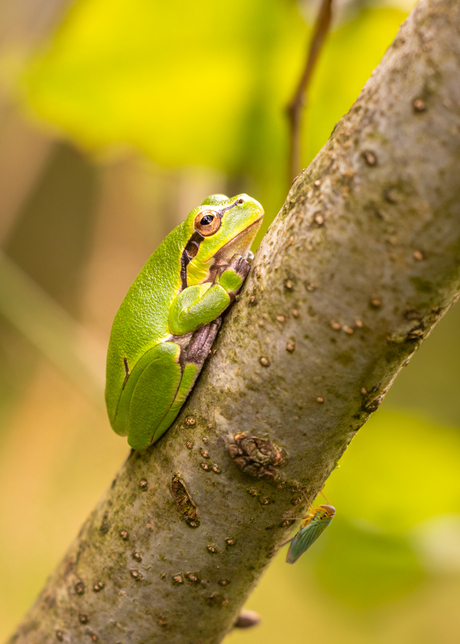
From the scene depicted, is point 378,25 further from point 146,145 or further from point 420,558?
point 420,558

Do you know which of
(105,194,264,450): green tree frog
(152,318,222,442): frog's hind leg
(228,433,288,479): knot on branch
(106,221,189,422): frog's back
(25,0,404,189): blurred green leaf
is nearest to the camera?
(228,433,288,479): knot on branch

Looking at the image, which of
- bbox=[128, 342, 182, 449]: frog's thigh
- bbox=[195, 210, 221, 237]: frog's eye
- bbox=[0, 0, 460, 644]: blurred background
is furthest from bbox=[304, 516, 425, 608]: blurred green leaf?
bbox=[195, 210, 221, 237]: frog's eye

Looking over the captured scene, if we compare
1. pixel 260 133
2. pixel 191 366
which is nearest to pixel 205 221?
pixel 191 366

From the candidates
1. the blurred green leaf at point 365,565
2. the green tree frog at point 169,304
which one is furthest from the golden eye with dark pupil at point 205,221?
the blurred green leaf at point 365,565

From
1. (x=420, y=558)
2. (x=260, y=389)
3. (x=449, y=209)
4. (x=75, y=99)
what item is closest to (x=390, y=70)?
(x=449, y=209)

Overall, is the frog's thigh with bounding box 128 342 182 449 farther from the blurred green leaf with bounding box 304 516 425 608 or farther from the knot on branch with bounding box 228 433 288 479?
the blurred green leaf with bounding box 304 516 425 608

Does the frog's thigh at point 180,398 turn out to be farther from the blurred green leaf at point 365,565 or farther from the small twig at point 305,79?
the blurred green leaf at point 365,565

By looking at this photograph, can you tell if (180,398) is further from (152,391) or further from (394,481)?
(394,481)

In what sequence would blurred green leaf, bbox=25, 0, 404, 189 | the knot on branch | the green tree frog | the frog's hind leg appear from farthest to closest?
blurred green leaf, bbox=25, 0, 404, 189 → the green tree frog → the frog's hind leg → the knot on branch
